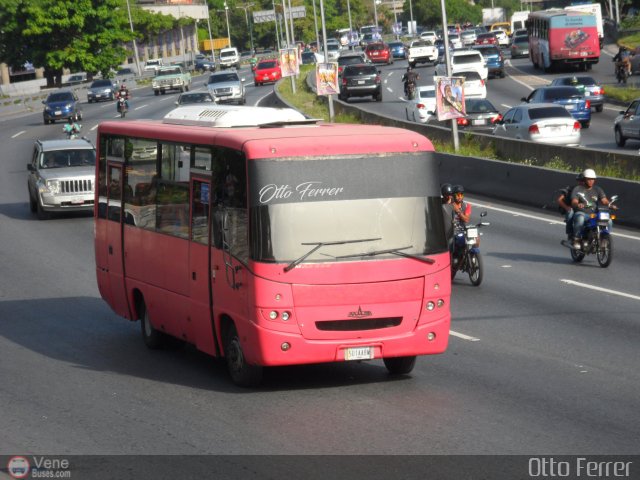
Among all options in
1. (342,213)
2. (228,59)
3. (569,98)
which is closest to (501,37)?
(228,59)

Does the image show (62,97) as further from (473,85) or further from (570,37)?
(570,37)

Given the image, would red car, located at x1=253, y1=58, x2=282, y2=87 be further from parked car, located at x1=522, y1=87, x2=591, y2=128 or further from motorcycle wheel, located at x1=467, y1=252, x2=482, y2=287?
motorcycle wheel, located at x1=467, y1=252, x2=482, y2=287

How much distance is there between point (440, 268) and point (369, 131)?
149 cm

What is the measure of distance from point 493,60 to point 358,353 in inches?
2599

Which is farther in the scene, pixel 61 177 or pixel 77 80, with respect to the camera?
pixel 77 80

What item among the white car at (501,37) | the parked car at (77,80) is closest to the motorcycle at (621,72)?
the white car at (501,37)

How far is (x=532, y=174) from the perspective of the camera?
2875 cm

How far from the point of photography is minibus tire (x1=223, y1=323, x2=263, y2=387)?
11.8 m

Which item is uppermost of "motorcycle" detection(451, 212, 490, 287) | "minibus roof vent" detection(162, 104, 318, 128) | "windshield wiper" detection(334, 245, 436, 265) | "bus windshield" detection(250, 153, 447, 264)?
"minibus roof vent" detection(162, 104, 318, 128)

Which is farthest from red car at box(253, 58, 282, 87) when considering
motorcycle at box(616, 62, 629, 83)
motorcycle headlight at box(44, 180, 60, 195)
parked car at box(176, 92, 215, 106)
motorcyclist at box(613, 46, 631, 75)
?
motorcycle headlight at box(44, 180, 60, 195)

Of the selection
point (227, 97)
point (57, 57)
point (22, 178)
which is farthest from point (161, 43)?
point (22, 178)

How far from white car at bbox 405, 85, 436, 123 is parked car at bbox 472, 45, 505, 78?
1064 inches

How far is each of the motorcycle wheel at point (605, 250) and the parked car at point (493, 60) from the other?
56917 millimetres

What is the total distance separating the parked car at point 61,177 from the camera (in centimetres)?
2927
